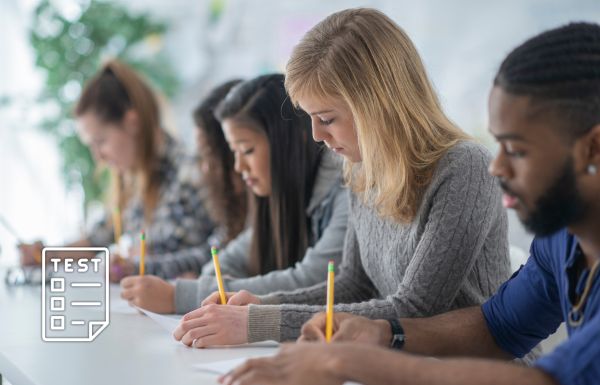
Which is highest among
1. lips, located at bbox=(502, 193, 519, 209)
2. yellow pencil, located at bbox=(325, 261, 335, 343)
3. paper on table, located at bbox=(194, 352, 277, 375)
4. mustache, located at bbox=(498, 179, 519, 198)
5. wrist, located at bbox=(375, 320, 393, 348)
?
mustache, located at bbox=(498, 179, 519, 198)

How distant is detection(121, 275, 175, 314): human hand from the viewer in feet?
5.54

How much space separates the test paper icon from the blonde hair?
61 cm

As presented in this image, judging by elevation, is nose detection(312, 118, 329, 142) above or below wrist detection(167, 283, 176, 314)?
above

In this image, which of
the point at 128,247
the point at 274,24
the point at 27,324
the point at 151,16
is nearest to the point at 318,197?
the point at 27,324

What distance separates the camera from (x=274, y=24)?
3.88m

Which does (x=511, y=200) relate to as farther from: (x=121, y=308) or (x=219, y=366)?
(x=121, y=308)

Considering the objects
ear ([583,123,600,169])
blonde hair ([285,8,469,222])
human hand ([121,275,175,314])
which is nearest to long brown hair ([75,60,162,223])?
human hand ([121,275,175,314])

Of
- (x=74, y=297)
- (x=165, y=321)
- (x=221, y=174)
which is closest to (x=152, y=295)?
(x=165, y=321)

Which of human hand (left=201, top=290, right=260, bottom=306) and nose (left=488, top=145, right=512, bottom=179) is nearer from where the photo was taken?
nose (left=488, top=145, right=512, bottom=179)

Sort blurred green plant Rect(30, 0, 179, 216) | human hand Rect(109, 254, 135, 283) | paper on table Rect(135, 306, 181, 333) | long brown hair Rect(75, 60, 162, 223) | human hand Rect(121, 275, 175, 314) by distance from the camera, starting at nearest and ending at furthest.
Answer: paper on table Rect(135, 306, 181, 333)
human hand Rect(121, 275, 175, 314)
human hand Rect(109, 254, 135, 283)
long brown hair Rect(75, 60, 162, 223)
blurred green plant Rect(30, 0, 179, 216)

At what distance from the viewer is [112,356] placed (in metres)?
1.31

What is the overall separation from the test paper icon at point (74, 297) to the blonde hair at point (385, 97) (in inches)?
23.8

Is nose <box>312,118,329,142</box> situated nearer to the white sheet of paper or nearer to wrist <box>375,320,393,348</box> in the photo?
wrist <box>375,320,393,348</box>

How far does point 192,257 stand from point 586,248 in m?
1.55
